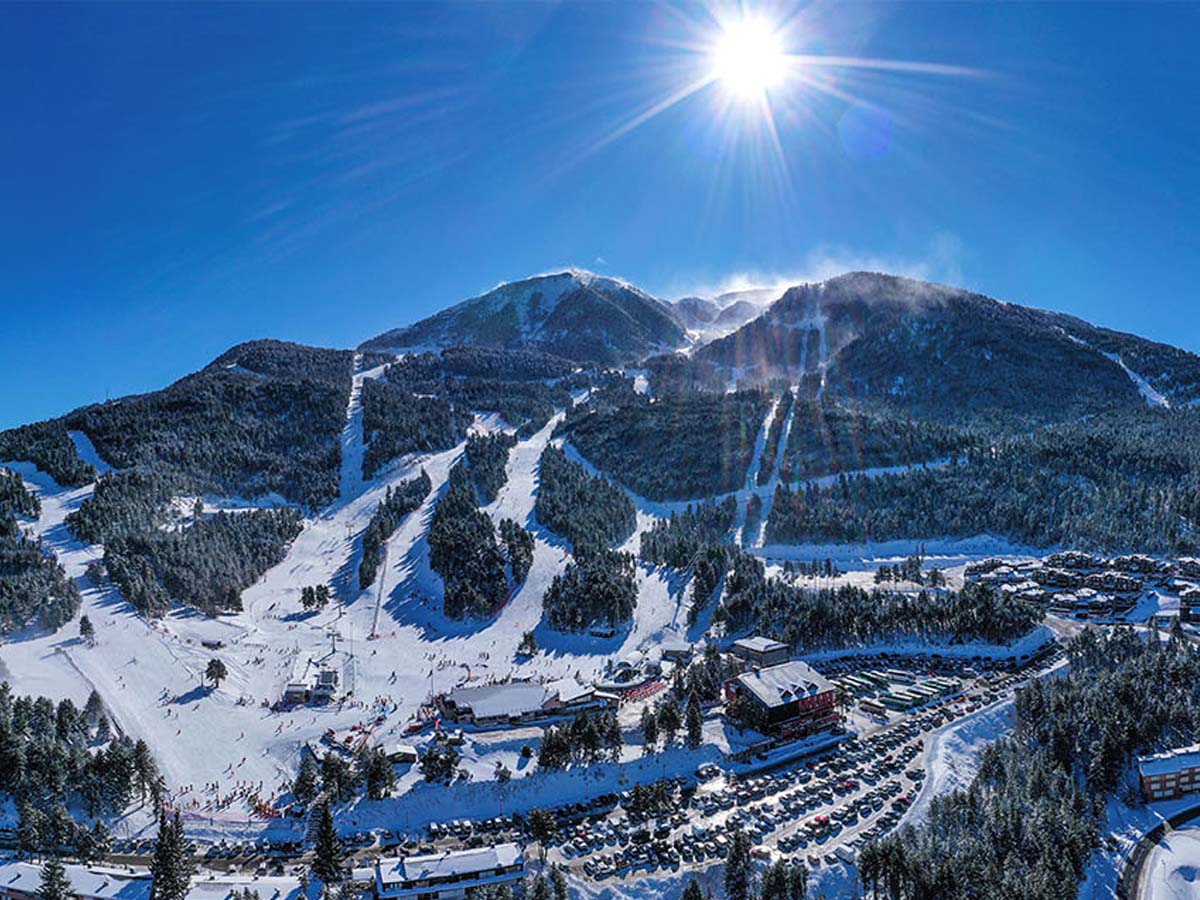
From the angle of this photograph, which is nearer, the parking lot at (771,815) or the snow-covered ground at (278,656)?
the parking lot at (771,815)

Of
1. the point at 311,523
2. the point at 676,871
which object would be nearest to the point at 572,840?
the point at 676,871

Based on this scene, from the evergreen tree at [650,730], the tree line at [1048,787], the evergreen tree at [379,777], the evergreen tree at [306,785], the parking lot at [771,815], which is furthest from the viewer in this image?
the evergreen tree at [650,730]

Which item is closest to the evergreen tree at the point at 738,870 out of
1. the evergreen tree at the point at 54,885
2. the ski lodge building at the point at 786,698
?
the ski lodge building at the point at 786,698

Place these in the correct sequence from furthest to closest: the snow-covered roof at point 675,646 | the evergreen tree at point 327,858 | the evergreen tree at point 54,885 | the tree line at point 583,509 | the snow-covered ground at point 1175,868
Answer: the tree line at point 583,509, the snow-covered roof at point 675,646, the snow-covered ground at point 1175,868, the evergreen tree at point 327,858, the evergreen tree at point 54,885

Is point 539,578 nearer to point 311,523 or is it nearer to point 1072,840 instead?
point 311,523

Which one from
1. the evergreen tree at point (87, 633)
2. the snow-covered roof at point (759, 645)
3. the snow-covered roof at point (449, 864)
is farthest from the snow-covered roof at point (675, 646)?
the evergreen tree at point (87, 633)

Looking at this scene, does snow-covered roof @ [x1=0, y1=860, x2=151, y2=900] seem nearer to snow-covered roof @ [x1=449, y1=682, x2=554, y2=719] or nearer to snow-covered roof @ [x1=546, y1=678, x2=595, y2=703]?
snow-covered roof @ [x1=449, y1=682, x2=554, y2=719]

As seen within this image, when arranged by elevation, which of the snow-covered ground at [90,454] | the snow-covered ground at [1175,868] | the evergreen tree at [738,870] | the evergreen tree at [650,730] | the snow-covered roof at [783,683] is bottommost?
the snow-covered ground at [1175,868]

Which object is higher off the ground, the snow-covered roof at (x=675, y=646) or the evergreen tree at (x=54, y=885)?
the snow-covered roof at (x=675, y=646)

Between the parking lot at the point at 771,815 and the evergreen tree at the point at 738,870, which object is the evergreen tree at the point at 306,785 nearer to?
the parking lot at the point at 771,815
